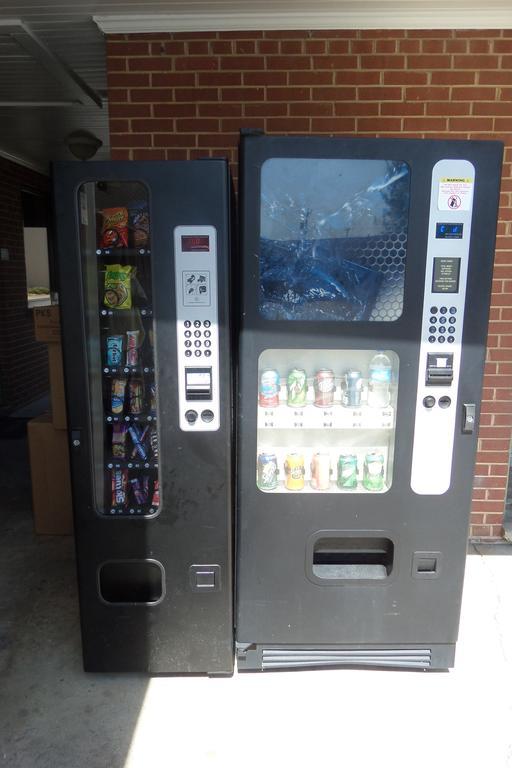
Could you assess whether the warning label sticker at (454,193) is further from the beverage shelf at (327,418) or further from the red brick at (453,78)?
the red brick at (453,78)

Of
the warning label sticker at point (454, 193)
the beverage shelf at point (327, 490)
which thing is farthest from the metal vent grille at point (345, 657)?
the warning label sticker at point (454, 193)

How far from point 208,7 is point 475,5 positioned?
1.36 metres

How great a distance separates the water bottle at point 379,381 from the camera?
2.15m

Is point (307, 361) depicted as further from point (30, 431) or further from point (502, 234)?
point (30, 431)

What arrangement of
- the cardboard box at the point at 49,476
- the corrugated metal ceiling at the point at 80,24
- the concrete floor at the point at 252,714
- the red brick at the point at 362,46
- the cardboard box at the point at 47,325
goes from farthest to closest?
the cardboard box at the point at 49,476
the cardboard box at the point at 47,325
the red brick at the point at 362,46
the corrugated metal ceiling at the point at 80,24
the concrete floor at the point at 252,714

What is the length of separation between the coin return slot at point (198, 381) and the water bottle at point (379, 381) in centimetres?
67

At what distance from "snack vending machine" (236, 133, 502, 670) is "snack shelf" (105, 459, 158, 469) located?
373 millimetres

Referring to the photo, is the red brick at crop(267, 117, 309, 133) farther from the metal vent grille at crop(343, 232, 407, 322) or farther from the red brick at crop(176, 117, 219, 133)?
the metal vent grille at crop(343, 232, 407, 322)

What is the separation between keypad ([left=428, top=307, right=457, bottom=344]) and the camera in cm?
200

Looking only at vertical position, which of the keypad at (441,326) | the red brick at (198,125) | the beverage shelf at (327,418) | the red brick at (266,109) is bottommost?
the beverage shelf at (327,418)

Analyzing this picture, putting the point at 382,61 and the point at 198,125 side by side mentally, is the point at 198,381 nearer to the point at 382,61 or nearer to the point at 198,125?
the point at 198,125

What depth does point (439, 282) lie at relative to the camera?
6.50 ft

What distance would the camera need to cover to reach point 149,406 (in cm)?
219

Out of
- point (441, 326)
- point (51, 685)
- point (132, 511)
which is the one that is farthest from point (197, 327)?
point (51, 685)
